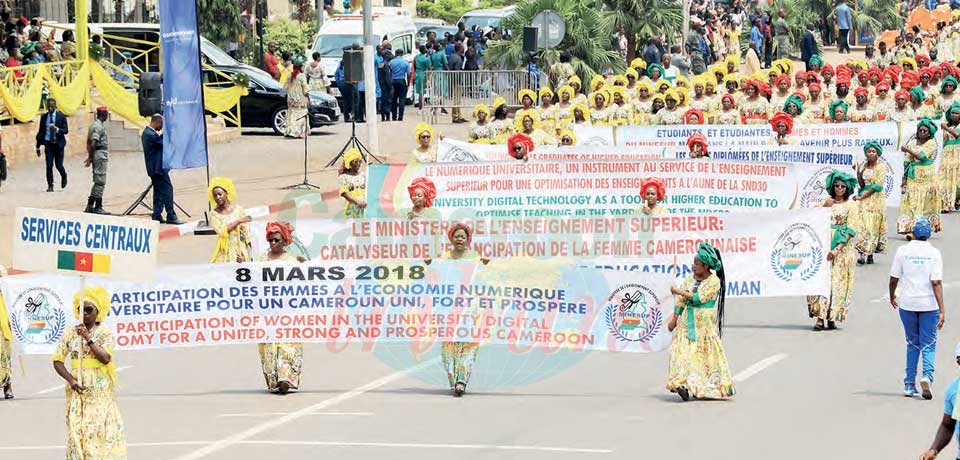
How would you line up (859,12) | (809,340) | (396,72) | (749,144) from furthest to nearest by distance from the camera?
(859,12), (396,72), (749,144), (809,340)

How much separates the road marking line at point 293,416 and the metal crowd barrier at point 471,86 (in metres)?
22.7

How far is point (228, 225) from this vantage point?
628 inches

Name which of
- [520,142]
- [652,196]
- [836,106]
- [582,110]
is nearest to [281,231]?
[652,196]

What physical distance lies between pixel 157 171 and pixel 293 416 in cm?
1193

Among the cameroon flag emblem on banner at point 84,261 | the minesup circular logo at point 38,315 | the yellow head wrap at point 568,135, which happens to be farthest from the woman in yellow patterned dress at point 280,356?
the yellow head wrap at point 568,135

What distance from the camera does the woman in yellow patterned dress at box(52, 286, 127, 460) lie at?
10.9m

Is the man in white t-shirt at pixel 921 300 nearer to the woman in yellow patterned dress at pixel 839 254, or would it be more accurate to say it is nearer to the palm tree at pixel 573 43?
the woman in yellow patterned dress at pixel 839 254

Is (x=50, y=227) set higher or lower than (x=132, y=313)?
higher

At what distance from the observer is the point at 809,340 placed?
1641cm

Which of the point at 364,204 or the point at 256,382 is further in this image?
the point at 364,204

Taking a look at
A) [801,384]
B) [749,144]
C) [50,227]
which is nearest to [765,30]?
[749,144]

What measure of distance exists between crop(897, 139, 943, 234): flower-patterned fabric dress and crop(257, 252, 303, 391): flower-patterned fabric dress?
1091 centimetres

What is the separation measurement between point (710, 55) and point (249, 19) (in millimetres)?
12711

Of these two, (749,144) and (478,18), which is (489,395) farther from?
(478,18)
